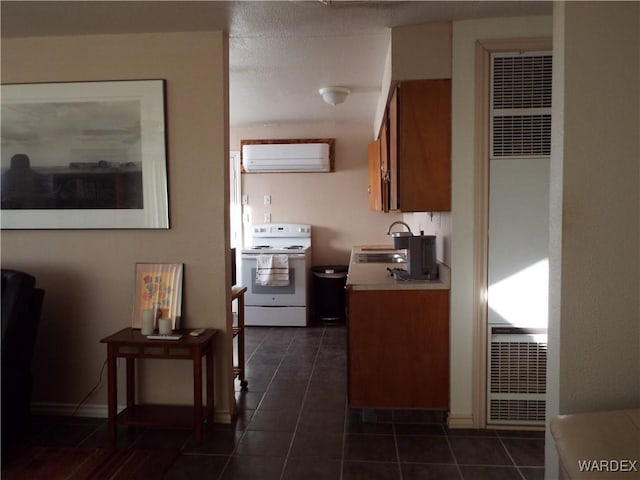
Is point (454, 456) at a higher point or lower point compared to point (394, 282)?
lower

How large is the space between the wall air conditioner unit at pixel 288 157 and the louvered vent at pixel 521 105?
2.99m

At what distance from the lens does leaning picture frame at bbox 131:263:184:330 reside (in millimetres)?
2656

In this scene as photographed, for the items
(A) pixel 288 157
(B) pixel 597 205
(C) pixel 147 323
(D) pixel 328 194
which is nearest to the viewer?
(B) pixel 597 205

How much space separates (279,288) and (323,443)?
8.63 ft

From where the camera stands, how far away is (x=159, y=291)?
2668 mm

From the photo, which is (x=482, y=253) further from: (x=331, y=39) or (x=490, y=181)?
Answer: (x=331, y=39)

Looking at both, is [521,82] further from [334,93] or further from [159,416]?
[159,416]

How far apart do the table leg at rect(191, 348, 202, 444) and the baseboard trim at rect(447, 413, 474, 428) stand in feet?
4.59

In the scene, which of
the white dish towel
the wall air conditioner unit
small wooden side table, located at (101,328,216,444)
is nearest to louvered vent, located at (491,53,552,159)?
small wooden side table, located at (101,328,216,444)

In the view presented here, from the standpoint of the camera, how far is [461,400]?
261 cm

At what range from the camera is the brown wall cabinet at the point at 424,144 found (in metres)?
2.54

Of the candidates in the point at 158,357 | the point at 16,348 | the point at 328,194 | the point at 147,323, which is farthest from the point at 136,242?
the point at 328,194

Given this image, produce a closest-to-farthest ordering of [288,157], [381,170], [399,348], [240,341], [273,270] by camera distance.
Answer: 1. [399,348]
2. [240,341]
3. [381,170]
4. [273,270]
5. [288,157]

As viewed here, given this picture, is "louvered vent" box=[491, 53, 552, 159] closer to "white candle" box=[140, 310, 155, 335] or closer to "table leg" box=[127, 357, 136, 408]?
"white candle" box=[140, 310, 155, 335]
